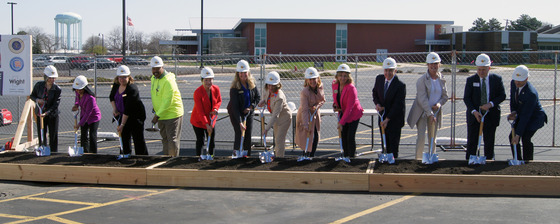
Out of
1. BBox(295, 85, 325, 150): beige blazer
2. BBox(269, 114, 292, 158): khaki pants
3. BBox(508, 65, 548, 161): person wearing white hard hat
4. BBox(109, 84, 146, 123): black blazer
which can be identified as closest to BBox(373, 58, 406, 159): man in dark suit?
BBox(295, 85, 325, 150): beige blazer

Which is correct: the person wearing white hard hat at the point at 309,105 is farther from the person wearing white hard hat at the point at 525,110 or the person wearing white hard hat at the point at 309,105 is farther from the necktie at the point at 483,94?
the person wearing white hard hat at the point at 525,110

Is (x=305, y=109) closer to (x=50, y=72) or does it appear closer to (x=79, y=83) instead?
(x=79, y=83)

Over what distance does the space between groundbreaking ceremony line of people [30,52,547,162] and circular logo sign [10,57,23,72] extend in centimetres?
246

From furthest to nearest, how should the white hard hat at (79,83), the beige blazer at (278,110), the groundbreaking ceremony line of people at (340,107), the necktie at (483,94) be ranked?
the white hard hat at (79,83) < the beige blazer at (278,110) < the necktie at (483,94) < the groundbreaking ceremony line of people at (340,107)

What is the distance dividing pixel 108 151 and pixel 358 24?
56.1 metres

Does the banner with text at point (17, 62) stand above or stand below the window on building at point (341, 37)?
below

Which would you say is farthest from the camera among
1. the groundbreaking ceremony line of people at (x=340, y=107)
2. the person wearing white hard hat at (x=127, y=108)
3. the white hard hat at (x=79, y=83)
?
the white hard hat at (x=79, y=83)

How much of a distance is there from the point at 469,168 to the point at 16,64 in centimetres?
885

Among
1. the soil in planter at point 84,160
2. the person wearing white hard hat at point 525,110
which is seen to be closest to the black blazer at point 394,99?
the person wearing white hard hat at point 525,110

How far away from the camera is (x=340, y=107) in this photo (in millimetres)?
9258

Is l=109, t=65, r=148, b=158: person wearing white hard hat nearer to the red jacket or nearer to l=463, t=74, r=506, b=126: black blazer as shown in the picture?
the red jacket

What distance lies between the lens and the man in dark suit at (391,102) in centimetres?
905

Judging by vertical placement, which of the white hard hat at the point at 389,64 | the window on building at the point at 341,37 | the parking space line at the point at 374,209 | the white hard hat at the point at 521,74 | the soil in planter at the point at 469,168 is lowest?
the parking space line at the point at 374,209

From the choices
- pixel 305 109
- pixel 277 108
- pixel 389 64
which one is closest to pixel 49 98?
pixel 277 108
